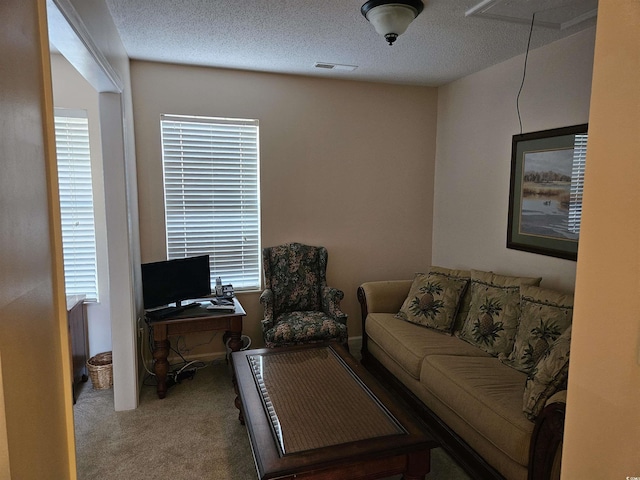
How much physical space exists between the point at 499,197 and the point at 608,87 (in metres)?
2.92

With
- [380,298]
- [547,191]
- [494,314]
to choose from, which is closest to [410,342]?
[494,314]

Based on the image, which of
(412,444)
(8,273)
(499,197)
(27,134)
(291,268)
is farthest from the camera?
(291,268)

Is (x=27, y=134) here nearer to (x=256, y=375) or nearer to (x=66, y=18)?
(x=66, y=18)

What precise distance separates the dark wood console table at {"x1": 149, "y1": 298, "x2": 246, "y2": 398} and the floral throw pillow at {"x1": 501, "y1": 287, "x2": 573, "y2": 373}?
203 centimetres

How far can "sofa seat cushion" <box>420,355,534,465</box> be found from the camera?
6.57ft

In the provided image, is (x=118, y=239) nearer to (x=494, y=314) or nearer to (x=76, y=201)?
(x=76, y=201)

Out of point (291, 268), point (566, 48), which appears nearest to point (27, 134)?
point (291, 268)

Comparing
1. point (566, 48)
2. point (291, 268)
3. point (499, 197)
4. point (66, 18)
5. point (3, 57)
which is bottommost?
point (291, 268)

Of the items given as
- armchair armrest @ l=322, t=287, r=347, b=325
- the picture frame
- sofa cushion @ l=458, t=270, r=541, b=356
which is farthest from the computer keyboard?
the picture frame

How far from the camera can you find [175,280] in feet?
11.0

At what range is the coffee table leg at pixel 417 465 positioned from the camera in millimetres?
1873

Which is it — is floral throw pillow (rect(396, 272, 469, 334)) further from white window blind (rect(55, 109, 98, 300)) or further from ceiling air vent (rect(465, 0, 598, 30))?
white window blind (rect(55, 109, 98, 300))

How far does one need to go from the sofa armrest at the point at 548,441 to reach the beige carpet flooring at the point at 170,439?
0.58 meters

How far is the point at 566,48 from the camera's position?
2846 millimetres
